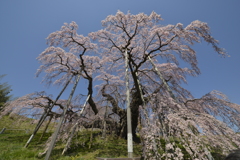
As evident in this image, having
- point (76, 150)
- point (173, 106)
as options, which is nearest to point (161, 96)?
point (173, 106)

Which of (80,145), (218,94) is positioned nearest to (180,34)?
(218,94)

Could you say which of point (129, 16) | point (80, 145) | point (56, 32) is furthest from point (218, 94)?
point (56, 32)

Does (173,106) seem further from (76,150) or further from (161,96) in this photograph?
(76,150)

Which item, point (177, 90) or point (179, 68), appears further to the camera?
point (179, 68)

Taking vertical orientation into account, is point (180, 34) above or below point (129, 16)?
below

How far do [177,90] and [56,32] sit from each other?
979 cm

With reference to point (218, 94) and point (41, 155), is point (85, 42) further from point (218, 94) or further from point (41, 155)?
point (218, 94)

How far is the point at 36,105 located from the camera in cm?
791

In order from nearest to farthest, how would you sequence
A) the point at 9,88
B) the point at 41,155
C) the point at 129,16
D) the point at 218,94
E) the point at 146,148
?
the point at 146,148
the point at 218,94
the point at 41,155
the point at 129,16
the point at 9,88

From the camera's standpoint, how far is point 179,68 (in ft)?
26.7

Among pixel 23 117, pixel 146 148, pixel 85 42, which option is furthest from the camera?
pixel 85 42

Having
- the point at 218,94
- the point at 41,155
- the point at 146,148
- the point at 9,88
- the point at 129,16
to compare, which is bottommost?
the point at 41,155

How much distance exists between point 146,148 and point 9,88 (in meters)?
32.2

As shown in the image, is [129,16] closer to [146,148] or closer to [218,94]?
[218,94]
